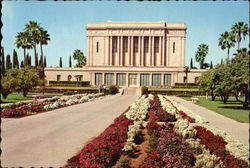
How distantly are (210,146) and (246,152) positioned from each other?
1560mm

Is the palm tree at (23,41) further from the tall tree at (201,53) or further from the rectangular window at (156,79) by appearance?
the tall tree at (201,53)

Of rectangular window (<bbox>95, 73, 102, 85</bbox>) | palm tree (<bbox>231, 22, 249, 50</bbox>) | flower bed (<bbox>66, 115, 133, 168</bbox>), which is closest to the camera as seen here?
flower bed (<bbox>66, 115, 133, 168</bbox>)

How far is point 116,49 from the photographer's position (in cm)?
8312

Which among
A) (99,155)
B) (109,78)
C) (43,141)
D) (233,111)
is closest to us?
(99,155)

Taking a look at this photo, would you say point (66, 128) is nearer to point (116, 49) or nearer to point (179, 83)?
point (179, 83)

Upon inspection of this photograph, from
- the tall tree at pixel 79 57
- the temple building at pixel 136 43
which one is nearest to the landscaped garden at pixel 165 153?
the temple building at pixel 136 43

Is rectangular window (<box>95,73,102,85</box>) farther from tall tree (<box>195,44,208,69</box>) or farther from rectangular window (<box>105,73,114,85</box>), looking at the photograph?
tall tree (<box>195,44,208,69</box>)

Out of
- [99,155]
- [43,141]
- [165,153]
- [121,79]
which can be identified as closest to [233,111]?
[165,153]

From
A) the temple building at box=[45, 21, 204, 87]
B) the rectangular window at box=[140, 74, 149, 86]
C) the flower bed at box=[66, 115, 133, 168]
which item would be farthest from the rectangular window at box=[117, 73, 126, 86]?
the flower bed at box=[66, 115, 133, 168]

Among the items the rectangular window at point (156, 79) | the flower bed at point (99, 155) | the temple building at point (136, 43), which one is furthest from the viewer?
the temple building at point (136, 43)

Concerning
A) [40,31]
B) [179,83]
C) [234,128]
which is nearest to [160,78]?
[179,83]

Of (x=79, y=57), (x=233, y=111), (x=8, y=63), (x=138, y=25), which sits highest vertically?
(x=138, y=25)

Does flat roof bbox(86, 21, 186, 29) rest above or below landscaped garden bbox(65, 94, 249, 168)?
above

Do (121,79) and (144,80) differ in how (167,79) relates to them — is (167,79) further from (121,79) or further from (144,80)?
(121,79)
